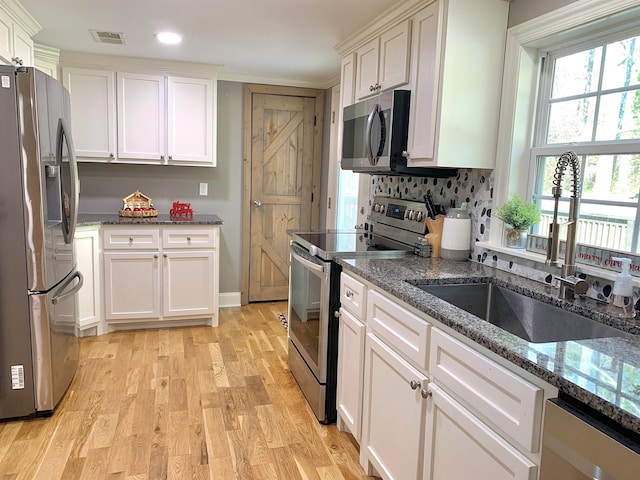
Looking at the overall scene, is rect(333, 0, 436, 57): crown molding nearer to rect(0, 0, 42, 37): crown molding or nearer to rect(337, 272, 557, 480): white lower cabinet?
rect(337, 272, 557, 480): white lower cabinet

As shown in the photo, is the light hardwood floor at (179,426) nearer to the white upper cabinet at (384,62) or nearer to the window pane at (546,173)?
the window pane at (546,173)

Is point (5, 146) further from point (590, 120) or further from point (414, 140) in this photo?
point (590, 120)

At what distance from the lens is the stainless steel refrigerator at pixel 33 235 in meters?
2.23

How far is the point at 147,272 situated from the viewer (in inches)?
149

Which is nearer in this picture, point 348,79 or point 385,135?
point 385,135

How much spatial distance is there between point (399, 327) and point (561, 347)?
0.65 meters

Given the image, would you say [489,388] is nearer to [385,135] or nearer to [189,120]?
[385,135]

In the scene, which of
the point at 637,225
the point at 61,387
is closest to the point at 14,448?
the point at 61,387

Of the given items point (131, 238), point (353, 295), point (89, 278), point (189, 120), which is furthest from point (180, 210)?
point (353, 295)

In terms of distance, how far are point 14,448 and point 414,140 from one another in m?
2.37

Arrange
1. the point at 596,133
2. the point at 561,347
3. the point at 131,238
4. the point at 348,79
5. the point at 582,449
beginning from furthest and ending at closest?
the point at 131,238 < the point at 348,79 < the point at 596,133 < the point at 561,347 < the point at 582,449

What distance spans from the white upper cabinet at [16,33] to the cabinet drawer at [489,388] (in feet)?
8.75

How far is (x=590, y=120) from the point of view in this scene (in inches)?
75.8

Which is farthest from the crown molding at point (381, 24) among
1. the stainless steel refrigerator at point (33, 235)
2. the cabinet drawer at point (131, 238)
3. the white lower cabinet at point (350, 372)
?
the cabinet drawer at point (131, 238)
